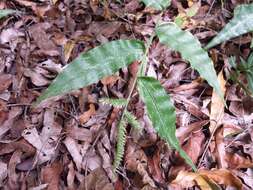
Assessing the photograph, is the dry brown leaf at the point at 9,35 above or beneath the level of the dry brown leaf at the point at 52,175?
above

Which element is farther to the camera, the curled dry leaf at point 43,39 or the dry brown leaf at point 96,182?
the curled dry leaf at point 43,39

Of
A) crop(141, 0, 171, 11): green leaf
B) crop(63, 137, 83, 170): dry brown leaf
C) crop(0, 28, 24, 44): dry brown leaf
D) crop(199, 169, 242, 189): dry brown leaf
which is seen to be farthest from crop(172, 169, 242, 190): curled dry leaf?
crop(0, 28, 24, 44): dry brown leaf

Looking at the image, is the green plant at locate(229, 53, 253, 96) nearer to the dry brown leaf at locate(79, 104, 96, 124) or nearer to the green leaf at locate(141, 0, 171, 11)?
the green leaf at locate(141, 0, 171, 11)

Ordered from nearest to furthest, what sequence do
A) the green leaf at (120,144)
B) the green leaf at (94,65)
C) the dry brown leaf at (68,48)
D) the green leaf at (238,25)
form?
1. the green leaf at (94,65)
2. the green leaf at (120,144)
3. the green leaf at (238,25)
4. the dry brown leaf at (68,48)

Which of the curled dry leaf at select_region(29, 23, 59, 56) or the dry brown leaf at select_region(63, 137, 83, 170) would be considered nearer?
the dry brown leaf at select_region(63, 137, 83, 170)

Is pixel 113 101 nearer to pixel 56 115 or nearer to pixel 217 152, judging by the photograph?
pixel 56 115

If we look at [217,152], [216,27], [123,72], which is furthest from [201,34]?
[217,152]

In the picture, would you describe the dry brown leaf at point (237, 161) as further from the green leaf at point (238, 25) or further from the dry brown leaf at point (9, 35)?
the dry brown leaf at point (9, 35)

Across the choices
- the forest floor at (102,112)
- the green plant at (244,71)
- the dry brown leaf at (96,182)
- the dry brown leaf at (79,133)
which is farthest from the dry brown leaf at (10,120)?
the green plant at (244,71)
